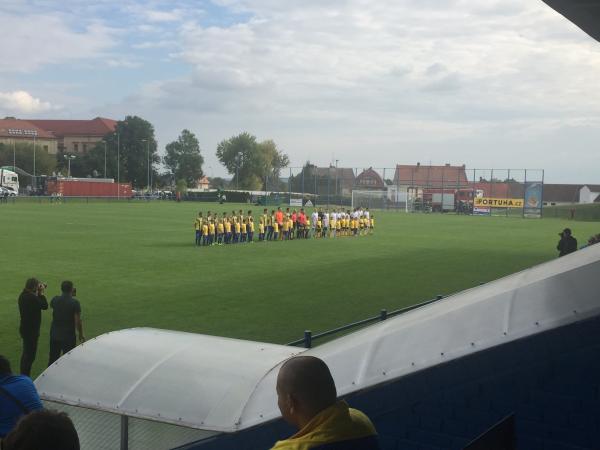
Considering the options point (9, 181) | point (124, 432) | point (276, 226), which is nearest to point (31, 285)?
point (124, 432)

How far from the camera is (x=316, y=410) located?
86.8 inches

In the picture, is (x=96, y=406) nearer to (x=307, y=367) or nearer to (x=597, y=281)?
(x=307, y=367)

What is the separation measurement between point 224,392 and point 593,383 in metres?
2.23

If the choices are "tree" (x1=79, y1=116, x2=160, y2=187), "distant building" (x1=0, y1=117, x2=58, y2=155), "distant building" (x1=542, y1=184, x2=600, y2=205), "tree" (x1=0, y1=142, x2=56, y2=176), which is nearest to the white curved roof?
"tree" (x1=0, y1=142, x2=56, y2=176)

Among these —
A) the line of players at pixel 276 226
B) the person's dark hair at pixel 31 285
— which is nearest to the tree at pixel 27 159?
the line of players at pixel 276 226

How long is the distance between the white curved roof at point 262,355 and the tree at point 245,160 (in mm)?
114962

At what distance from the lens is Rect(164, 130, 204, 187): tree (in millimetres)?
113938

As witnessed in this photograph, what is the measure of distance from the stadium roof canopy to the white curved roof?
4353 mm

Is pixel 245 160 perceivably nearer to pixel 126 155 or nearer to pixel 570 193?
pixel 126 155

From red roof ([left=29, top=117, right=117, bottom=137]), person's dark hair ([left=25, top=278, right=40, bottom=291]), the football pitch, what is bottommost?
the football pitch

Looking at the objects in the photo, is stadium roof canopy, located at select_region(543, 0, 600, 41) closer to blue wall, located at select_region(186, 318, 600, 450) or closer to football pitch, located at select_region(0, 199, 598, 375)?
blue wall, located at select_region(186, 318, 600, 450)

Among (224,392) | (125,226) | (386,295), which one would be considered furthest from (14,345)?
(125,226)

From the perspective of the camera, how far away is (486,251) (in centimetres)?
2592

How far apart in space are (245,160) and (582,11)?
379 ft
